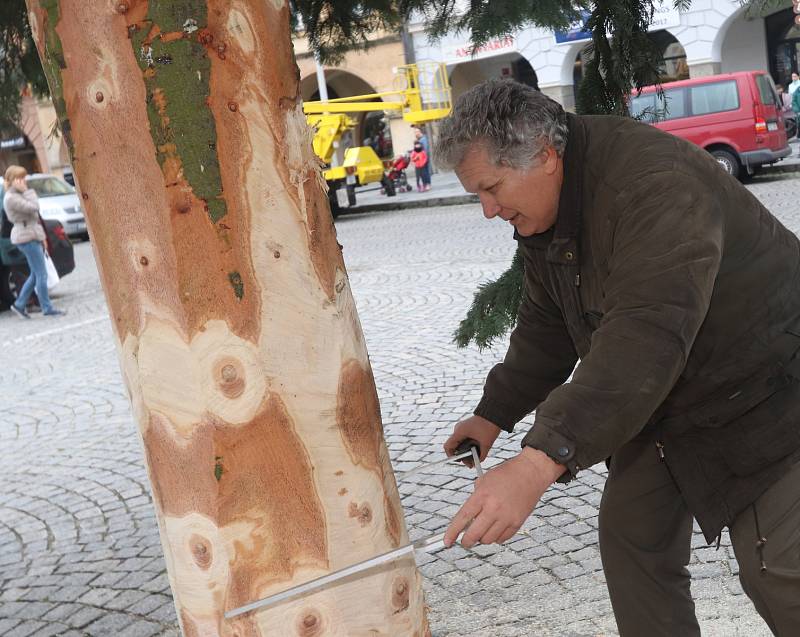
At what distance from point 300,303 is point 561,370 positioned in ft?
3.69

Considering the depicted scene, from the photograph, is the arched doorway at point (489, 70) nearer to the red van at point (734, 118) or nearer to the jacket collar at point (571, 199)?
the red van at point (734, 118)

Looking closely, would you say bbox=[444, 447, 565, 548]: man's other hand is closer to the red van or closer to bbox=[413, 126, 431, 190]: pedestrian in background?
the red van

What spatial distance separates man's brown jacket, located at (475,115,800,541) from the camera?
1906 mm

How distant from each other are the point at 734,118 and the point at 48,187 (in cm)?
1505

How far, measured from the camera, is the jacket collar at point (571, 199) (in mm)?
2221

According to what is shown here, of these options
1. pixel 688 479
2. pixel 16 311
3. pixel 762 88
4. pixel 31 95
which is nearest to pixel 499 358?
pixel 31 95

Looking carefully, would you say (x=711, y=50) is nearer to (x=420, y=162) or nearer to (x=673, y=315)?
(x=420, y=162)

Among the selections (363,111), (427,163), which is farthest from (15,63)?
(427,163)

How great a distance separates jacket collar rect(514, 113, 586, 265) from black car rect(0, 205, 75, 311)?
462 inches

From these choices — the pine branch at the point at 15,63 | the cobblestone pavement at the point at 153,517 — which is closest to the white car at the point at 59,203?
the cobblestone pavement at the point at 153,517

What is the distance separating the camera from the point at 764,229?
2268mm

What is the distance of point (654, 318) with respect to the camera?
1.92 m

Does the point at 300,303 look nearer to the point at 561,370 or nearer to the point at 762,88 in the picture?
the point at 561,370

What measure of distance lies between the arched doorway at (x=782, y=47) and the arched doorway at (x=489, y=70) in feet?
21.0
